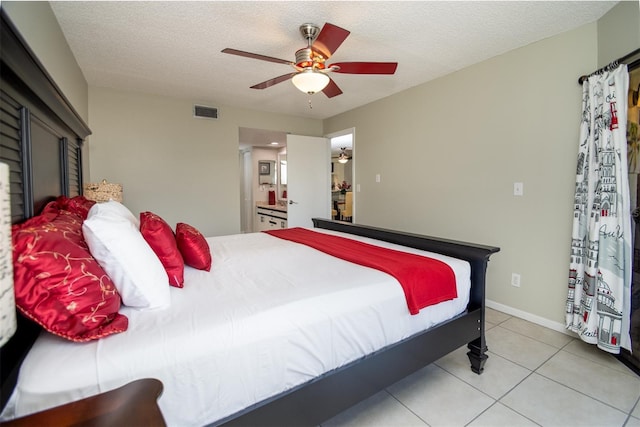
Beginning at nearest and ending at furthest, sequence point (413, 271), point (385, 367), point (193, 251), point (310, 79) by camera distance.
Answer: point (385, 367) → point (413, 271) → point (193, 251) → point (310, 79)

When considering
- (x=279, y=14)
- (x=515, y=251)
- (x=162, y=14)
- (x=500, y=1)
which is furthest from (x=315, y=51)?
(x=515, y=251)

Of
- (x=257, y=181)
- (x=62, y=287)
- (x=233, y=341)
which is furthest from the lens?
(x=257, y=181)

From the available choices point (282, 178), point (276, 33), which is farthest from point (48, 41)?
point (282, 178)

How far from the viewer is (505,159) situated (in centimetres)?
273

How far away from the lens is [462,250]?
191cm

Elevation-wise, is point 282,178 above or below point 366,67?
below

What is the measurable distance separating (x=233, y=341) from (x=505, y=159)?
110 inches

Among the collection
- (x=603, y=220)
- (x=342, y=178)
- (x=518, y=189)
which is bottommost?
(x=603, y=220)

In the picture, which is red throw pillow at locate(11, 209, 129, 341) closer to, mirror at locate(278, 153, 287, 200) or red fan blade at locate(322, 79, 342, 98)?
red fan blade at locate(322, 79, 342, 98)

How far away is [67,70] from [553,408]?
4.06m

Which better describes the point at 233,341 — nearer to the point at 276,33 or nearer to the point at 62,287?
the point at 62,287

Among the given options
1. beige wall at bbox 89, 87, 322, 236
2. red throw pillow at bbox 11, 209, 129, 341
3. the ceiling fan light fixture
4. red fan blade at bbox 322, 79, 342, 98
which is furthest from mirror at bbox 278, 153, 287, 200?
red throw pillow at bbox 11, 209, 129, 341

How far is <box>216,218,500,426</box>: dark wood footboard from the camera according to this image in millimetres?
1143

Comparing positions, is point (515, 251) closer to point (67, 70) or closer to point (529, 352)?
point (529, 352)
